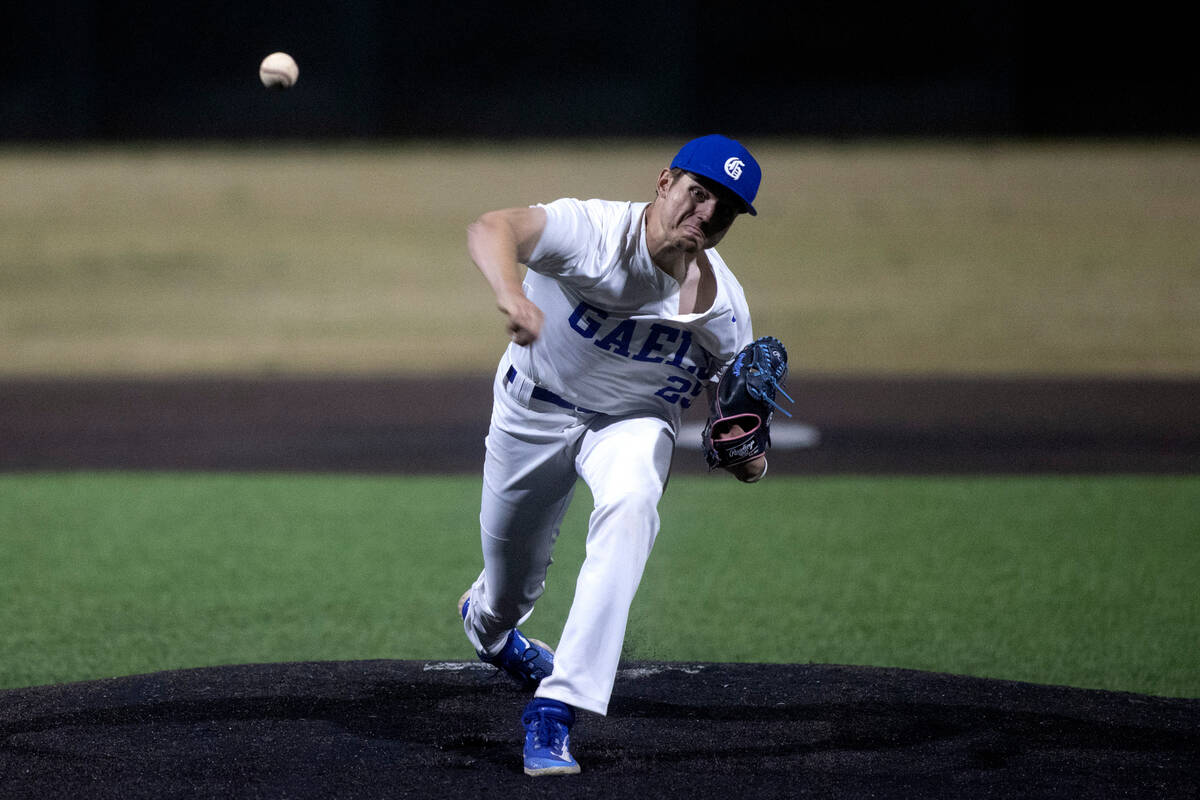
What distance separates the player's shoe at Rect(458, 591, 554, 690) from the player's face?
151 cm

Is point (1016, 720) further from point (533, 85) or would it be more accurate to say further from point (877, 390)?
point (533, 85)

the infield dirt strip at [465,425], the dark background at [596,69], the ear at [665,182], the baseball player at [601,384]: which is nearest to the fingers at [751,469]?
the baseball player at [601,384]

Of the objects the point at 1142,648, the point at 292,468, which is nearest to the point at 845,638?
the point at 1142,648

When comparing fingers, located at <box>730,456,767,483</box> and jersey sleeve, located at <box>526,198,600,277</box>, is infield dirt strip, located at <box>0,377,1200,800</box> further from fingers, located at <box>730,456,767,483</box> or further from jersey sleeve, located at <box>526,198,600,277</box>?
jersey sleeve, located at <box>526,198,600,277</box>

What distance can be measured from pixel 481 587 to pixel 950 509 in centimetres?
431

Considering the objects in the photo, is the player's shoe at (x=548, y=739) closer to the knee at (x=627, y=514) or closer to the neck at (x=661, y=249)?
the knee at (x=627, y=514)

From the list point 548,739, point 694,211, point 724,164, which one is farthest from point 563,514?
point 724,164

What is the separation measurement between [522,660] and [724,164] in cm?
183

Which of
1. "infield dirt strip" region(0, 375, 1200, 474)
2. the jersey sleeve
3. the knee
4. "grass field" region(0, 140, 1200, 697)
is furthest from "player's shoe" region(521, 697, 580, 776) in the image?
"grass field" region(0, 140, 1200, 697)

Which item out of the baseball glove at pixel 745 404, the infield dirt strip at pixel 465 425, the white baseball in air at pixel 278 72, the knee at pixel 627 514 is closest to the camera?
the knee at pixel 627 514

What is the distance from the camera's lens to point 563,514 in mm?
4074

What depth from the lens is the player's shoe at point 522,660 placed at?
173 inches

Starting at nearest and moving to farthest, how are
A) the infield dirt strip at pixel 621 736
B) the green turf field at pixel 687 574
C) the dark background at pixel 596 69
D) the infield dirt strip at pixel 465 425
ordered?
1. the infield dirt strip at pixel 621 736
2. the green turf field at pixel 687 574
3. the infield dirt strip at pixel 465 425
4. the dark background at pixel 596 69

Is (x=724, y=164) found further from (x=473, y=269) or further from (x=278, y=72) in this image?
(x=473, y=269)
